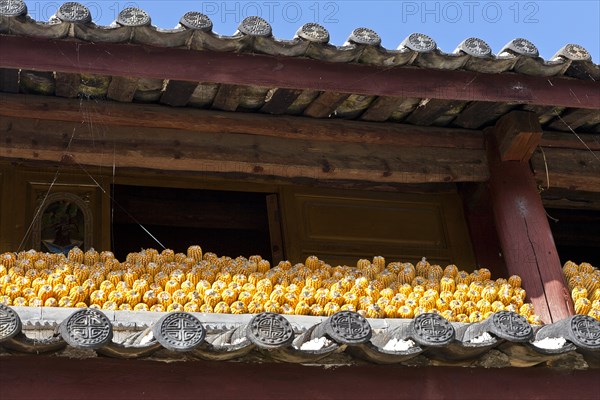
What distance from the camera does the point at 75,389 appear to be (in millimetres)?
5754

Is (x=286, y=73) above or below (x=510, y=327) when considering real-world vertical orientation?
above

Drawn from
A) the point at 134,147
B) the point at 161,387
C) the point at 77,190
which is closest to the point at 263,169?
the point at 134,147

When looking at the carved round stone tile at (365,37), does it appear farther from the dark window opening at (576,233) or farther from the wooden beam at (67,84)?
the dark window opening at (576,233)

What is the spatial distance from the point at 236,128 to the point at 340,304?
64.6 inches

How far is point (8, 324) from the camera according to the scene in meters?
5.32

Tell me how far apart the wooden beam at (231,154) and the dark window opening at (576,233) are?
7.80 ft

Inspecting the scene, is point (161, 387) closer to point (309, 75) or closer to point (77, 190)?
point (309, 75)

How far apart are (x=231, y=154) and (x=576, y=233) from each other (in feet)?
13.0

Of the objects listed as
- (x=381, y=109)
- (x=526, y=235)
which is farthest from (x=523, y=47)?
(x=526, y=235)

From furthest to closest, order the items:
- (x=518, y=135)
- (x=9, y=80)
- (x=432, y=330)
Result: 1. (x=518, y=135)
2. (x=9, y=80)
3. (x=432, y=330)

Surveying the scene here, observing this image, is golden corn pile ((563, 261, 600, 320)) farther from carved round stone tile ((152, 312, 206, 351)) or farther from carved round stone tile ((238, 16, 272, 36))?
carved round stone tile ((152, 312, 206, 351))

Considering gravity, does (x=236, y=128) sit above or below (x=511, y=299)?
above

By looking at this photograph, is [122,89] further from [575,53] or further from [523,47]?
[575,53]

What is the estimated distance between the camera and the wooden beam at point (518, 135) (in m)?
8.03
